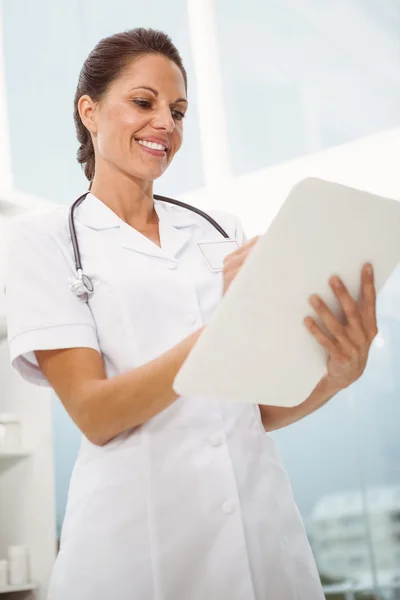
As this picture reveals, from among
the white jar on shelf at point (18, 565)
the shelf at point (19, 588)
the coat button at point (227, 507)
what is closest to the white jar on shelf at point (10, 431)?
the white jar on shelf at point (18, 565)

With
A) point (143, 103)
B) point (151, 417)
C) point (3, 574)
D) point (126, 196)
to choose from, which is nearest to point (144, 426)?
point (151, 417)

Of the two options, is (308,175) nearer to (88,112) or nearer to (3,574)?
(3,574)

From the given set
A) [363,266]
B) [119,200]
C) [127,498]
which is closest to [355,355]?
[363,266]

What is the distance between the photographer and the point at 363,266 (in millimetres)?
982

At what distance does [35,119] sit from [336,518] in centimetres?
240

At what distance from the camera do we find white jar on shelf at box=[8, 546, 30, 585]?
2.82 meters

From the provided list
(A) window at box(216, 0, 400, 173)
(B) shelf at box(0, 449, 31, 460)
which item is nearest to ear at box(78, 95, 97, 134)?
(B) shelf at box(0, 449, 31, 460)

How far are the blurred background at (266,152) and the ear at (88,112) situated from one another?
1.83m

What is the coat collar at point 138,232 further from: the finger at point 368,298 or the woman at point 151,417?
the finger at point 368,298

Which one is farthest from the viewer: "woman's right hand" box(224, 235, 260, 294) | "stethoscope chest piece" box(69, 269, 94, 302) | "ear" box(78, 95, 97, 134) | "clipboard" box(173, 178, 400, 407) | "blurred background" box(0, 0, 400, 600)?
"blurred background" box(0, 0, 400, 600)

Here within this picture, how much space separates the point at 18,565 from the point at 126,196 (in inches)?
76.0

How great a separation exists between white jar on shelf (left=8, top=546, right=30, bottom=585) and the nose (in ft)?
6.70

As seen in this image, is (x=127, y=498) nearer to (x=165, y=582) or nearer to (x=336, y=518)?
(x=165, y=582)

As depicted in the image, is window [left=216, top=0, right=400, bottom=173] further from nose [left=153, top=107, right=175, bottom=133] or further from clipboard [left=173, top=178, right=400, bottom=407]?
clipboard [left=173, top=178, right=400, bottom=407]
